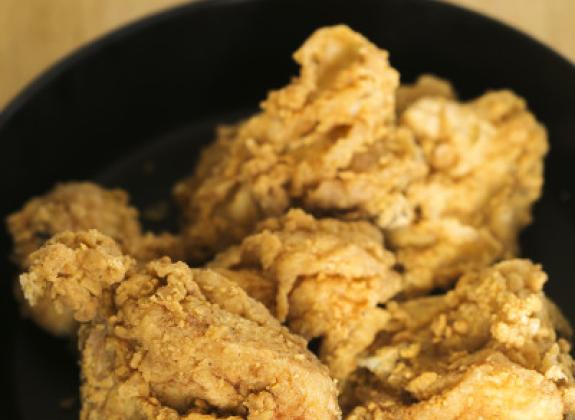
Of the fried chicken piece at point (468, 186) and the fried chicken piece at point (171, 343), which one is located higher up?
the fried chicken piece at point (468, 186)

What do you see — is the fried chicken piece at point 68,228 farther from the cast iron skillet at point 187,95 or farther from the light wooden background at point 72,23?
the light wooden background at point 72,23

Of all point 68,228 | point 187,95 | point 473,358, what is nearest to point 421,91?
point 187,95

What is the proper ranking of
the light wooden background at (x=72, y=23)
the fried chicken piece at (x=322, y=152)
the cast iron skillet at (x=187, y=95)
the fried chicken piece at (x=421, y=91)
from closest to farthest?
the fried chicken piece at (x=322, y=152) → the cast iron skillet at (x=187, y=95) → the fried chicken piece at (x=421, y=91) → the light wooden background at (x=72, y=23)

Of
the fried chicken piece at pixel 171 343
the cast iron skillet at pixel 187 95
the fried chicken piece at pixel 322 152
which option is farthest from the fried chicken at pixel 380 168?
the fried chicken piece at pixel 171 343

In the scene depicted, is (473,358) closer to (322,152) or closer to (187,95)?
(322,152)

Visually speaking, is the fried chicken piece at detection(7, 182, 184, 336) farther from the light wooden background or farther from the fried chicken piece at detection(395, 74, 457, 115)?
the fried chicken piece at detection(395, 74, 457, 115)

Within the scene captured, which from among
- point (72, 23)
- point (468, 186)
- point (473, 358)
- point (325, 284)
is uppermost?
point (72, 23)

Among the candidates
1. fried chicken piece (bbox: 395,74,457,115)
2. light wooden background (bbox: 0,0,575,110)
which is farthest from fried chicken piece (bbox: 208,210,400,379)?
light wooden background (bbox: 0,0,575,110)
